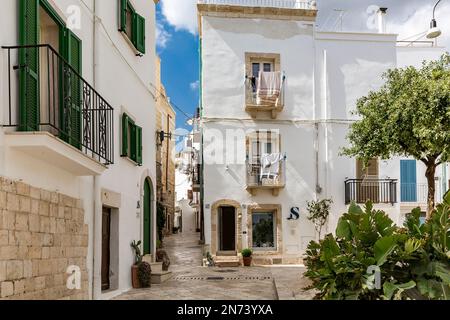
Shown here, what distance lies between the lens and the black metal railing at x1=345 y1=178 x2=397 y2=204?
18234mm

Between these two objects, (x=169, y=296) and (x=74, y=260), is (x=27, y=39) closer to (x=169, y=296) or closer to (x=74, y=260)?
(x=74, y=260)

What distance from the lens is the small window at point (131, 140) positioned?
400 inches

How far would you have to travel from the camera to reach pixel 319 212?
17.7 meters

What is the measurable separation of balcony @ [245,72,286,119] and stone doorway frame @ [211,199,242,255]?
9.89 feet

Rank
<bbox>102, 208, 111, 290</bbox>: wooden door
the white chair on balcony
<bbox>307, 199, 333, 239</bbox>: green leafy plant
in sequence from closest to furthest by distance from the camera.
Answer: <bbox>102, 208, 111, 290</bbox>: wooden door, <bbox>307, 199, 333, 239</bbox>: green leafy plant, the white chair on balcony

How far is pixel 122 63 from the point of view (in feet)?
33.8

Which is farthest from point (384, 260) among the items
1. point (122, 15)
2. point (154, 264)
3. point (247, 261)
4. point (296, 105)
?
point (296, 105)

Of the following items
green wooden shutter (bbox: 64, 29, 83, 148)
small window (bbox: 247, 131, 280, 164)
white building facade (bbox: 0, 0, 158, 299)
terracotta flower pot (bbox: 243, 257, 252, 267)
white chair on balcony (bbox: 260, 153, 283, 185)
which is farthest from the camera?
small window (bbox: 247, 131, 280, 164)

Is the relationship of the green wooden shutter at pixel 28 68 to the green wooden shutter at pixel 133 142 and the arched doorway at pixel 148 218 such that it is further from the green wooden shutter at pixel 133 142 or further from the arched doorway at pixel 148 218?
the arched doorway at pixel 148 218

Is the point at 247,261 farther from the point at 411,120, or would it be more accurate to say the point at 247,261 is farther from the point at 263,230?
the point at 411,120

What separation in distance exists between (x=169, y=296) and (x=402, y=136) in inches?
234

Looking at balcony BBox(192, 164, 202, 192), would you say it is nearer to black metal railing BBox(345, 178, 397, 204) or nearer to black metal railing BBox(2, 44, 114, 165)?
black metal railing BBox(345, 178, 397, 204)

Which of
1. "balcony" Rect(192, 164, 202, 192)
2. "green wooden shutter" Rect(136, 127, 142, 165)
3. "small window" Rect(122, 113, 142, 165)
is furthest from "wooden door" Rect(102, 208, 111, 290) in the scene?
"balcony" Rect(192, 164, 202, 192)

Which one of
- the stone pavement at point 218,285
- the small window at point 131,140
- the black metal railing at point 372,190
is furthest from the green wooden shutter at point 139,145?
the black metal railing at point 372,190
